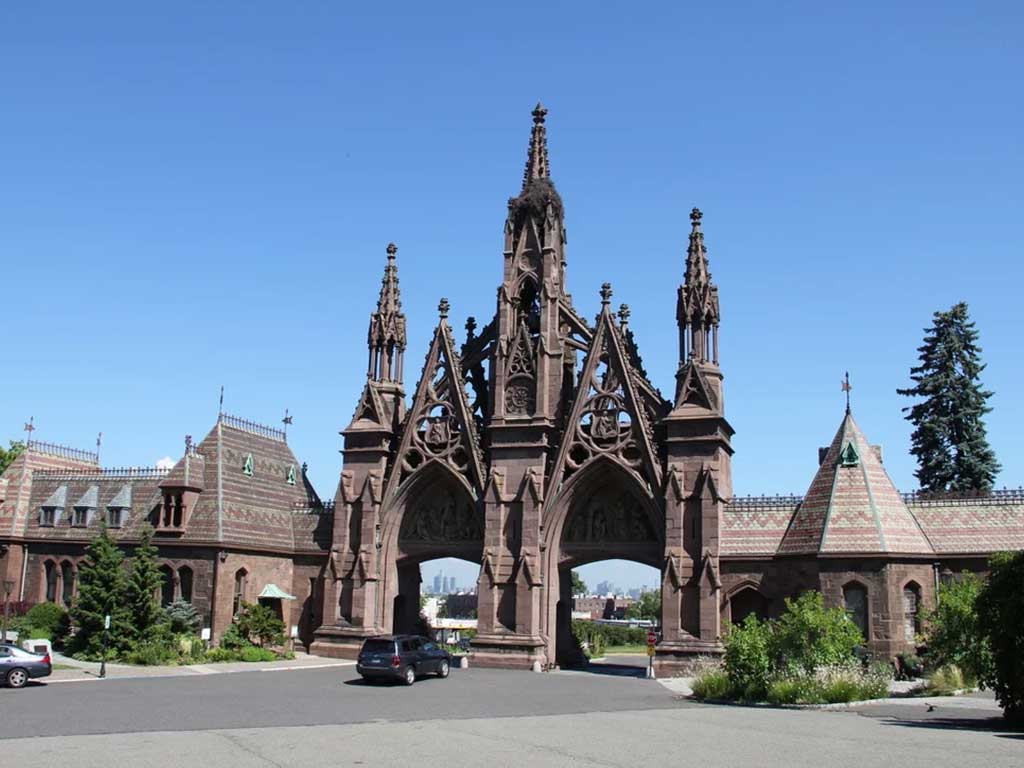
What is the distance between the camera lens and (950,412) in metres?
58.9

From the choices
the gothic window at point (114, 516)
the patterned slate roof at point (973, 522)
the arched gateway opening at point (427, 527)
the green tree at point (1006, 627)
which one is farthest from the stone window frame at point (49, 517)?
the green tree at point (1006, 627)

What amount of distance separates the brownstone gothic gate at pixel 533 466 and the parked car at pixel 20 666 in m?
16.2

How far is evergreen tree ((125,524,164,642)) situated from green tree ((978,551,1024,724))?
31329mm

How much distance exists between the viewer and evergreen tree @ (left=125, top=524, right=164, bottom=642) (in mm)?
41812

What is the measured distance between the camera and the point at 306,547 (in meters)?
50.5

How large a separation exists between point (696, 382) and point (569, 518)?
26.8 feet

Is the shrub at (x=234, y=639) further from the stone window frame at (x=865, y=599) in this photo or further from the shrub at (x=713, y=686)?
the stone window frame at (x=865, y=599)

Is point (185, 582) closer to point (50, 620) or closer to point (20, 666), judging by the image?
point (50, 620)

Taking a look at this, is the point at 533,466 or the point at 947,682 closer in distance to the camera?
the point at 947,682

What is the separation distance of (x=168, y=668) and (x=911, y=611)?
28096 millimetres

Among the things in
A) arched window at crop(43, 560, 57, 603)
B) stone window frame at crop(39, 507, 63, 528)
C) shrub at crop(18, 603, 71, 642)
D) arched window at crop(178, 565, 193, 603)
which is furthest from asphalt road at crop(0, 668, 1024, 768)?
stone window frame at crop(39, 507, 63, 528)

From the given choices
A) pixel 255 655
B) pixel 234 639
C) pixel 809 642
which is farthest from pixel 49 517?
pixel 809 642

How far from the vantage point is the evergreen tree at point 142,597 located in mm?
41812

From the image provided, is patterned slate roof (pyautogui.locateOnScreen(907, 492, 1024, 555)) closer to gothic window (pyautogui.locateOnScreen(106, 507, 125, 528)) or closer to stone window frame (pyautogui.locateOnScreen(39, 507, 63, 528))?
gothic window (pyautogui.locateOnScreen(106, 507, 125, 528))
